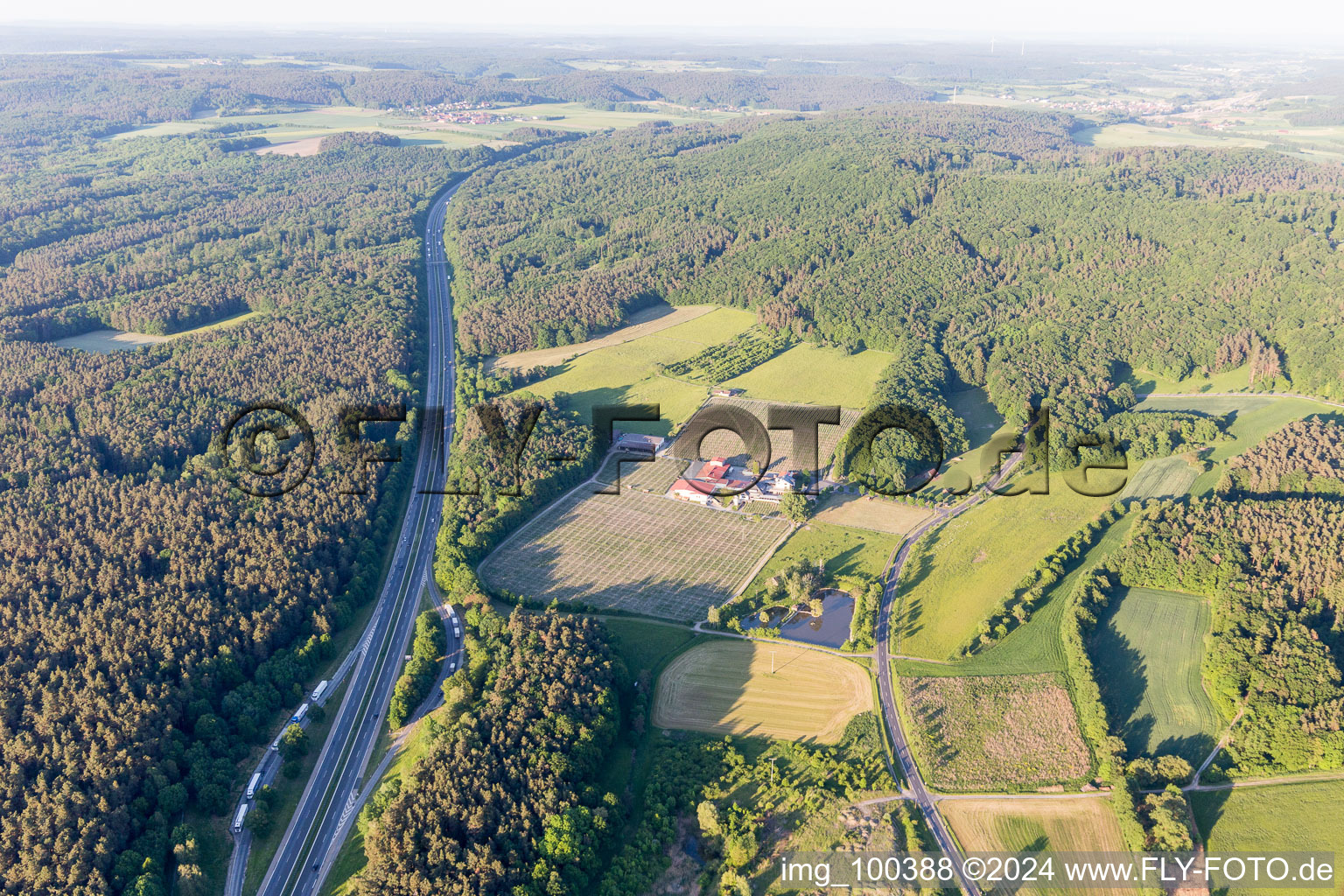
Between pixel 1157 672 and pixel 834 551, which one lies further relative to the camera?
pixel 834 551

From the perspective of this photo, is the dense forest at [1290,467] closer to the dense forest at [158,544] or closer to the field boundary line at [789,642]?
the field boundary line at [789,642]

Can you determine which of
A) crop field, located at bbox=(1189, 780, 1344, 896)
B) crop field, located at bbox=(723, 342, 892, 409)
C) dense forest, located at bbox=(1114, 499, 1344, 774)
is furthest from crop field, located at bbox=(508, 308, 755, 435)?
crop field, located at bbox=(1189, 780, 1344, 896)

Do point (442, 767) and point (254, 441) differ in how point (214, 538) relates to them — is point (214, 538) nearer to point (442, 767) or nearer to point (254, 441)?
point (254, 441)

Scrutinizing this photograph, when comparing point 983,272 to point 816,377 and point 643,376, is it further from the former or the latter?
point 643,376

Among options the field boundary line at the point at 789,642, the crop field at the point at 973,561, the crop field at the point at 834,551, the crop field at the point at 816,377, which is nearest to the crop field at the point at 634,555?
the crop field at the point at 834,551

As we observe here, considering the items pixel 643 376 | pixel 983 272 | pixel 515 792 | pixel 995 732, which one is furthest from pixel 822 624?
pixel 983 272

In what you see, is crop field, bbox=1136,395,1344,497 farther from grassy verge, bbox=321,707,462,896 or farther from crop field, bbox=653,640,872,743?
grassy verge, bbox=321,707,462,896

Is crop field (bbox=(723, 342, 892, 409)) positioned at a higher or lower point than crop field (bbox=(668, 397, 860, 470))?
higher
